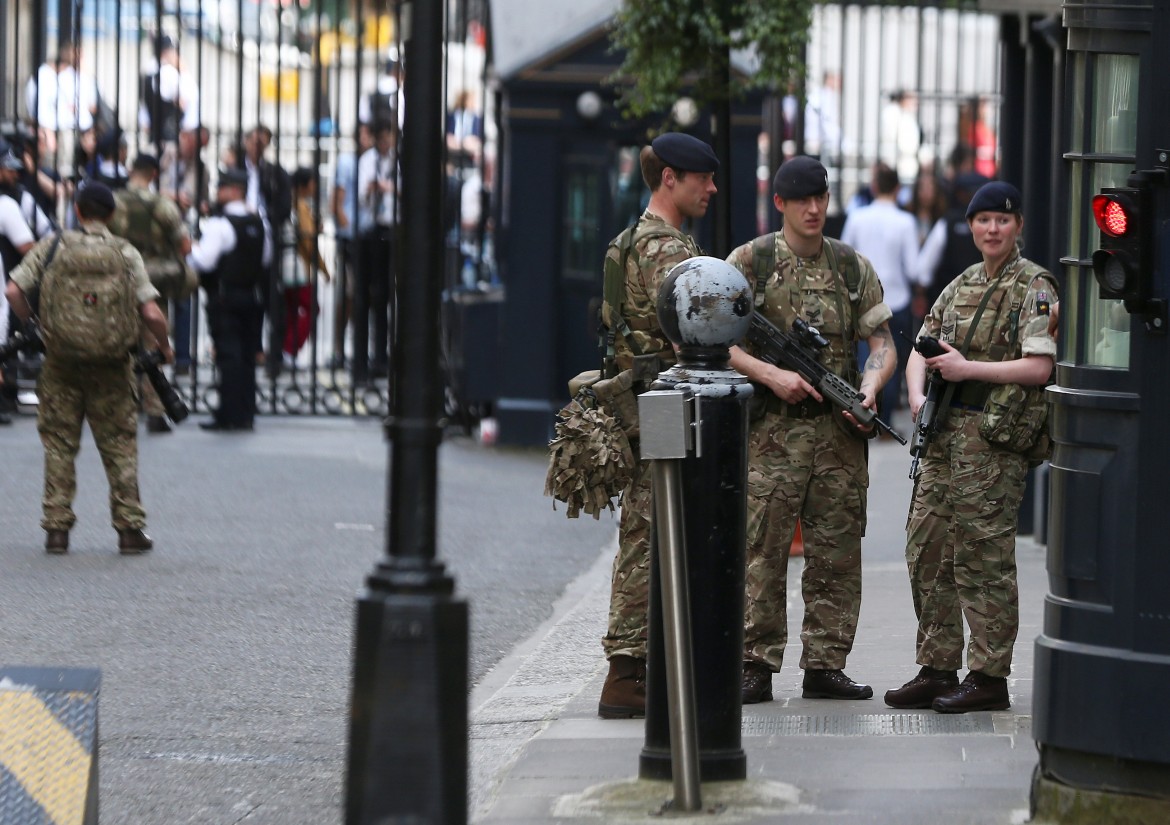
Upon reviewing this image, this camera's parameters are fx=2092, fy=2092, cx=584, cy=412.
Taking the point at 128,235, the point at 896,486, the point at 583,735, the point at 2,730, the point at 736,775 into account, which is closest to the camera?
Result: the point at 2,730

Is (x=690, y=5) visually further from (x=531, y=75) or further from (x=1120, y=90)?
(x=1120, y=90)

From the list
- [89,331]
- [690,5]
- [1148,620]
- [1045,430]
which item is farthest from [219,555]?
[1148,620]

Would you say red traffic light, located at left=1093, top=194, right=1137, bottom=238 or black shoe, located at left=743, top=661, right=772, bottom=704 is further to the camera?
black shoe, located at left=743, top=661, right=772, bottom=704

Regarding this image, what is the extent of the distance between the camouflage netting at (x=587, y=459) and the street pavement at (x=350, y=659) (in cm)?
76

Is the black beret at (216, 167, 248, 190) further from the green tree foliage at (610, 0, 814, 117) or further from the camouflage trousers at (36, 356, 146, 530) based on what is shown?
the camouflage trousers at (36, 356, 146, 530)

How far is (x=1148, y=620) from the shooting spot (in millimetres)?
5098

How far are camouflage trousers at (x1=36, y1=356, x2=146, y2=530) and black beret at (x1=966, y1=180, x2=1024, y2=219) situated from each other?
4968mm

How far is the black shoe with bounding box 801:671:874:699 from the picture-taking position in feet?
23.4

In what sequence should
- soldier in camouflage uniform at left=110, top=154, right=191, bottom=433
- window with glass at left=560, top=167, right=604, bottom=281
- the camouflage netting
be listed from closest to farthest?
the camouflage netting → soldier in camouflage uniform at left=110, top=154, right=191, bottom=433 → window with glass at left=560, top=167, right=604, bottom=281

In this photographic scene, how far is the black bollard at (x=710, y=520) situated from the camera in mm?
5660

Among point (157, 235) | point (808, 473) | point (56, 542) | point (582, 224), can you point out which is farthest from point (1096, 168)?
point (157, 235)

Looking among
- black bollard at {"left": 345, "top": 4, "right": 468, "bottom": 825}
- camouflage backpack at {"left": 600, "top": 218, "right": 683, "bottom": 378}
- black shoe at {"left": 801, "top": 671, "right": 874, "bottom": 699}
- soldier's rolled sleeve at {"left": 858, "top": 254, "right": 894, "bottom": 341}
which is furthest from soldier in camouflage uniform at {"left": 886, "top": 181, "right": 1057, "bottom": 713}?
black bollard at {"left": 345, "top": 4, "right": 468, "bottom": 825}

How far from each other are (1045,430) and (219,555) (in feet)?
16.0

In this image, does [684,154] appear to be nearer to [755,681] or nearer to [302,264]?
[755,681]
